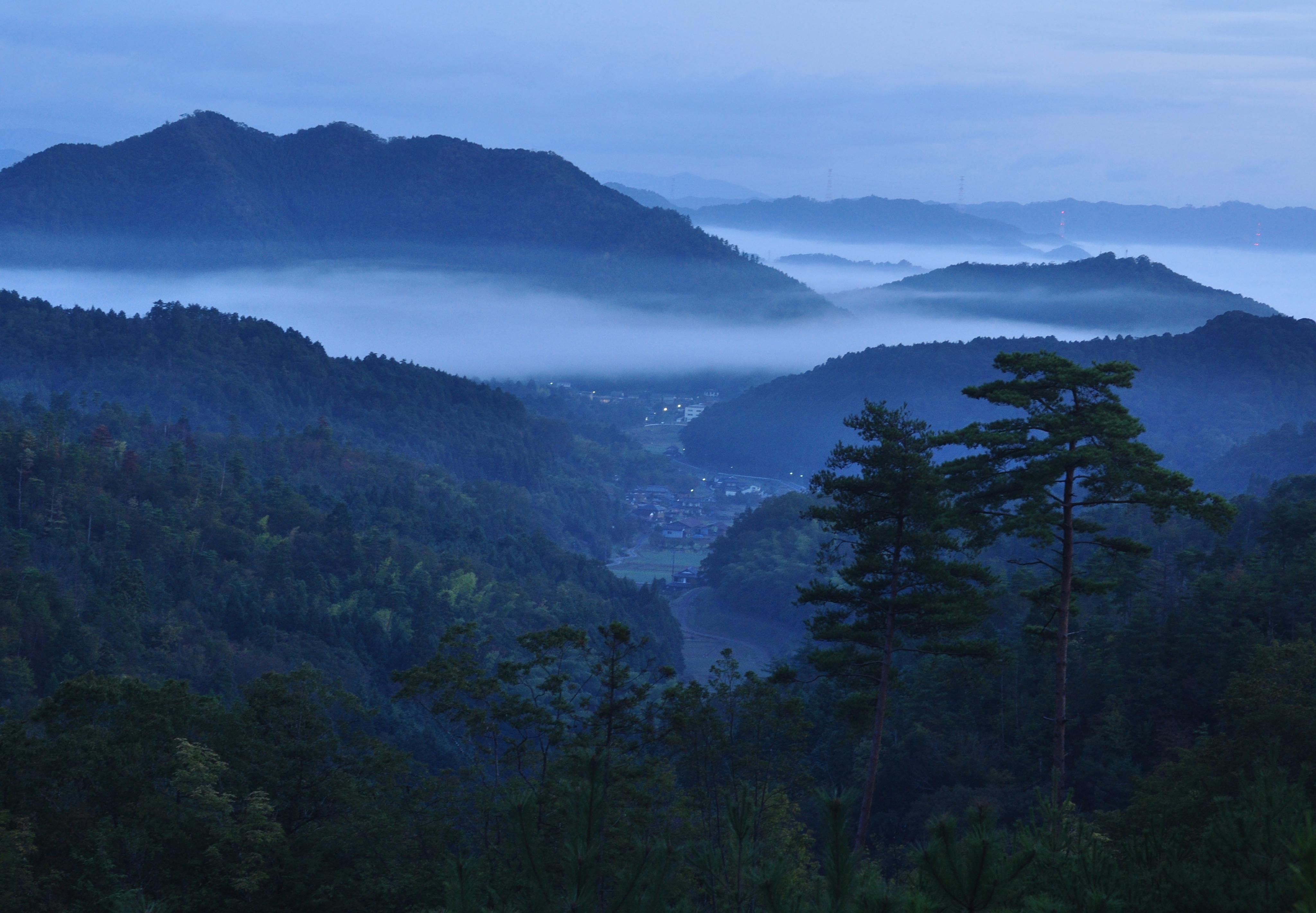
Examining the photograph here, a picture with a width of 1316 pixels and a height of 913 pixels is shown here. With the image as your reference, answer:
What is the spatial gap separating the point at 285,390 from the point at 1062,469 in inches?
4174

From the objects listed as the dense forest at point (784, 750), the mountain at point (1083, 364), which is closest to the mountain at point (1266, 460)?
the mountain at point (1083, 364)

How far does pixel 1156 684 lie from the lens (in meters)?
26.7

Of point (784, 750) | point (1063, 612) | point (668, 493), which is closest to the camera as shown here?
point (1063, 612)

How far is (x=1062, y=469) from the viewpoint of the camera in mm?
15000

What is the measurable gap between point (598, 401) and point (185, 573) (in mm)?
142757

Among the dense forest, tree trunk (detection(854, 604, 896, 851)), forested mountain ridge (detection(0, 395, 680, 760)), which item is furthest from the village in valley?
tree trunk (detection(854, 604, 896, 851))

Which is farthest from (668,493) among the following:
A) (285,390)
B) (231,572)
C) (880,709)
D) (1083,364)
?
(880,709)

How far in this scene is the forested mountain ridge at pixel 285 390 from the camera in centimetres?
10362

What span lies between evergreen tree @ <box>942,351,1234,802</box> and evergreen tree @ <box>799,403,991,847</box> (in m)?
0.76

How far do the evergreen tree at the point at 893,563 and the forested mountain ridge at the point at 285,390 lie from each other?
84.5 meters

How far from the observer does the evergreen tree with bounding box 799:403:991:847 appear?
1675cm

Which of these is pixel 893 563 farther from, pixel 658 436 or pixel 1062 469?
pixel 658 436

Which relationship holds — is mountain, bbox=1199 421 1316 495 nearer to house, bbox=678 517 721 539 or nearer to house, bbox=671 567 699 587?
house, bbox=671 567 699 587

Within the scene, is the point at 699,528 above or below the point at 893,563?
below
